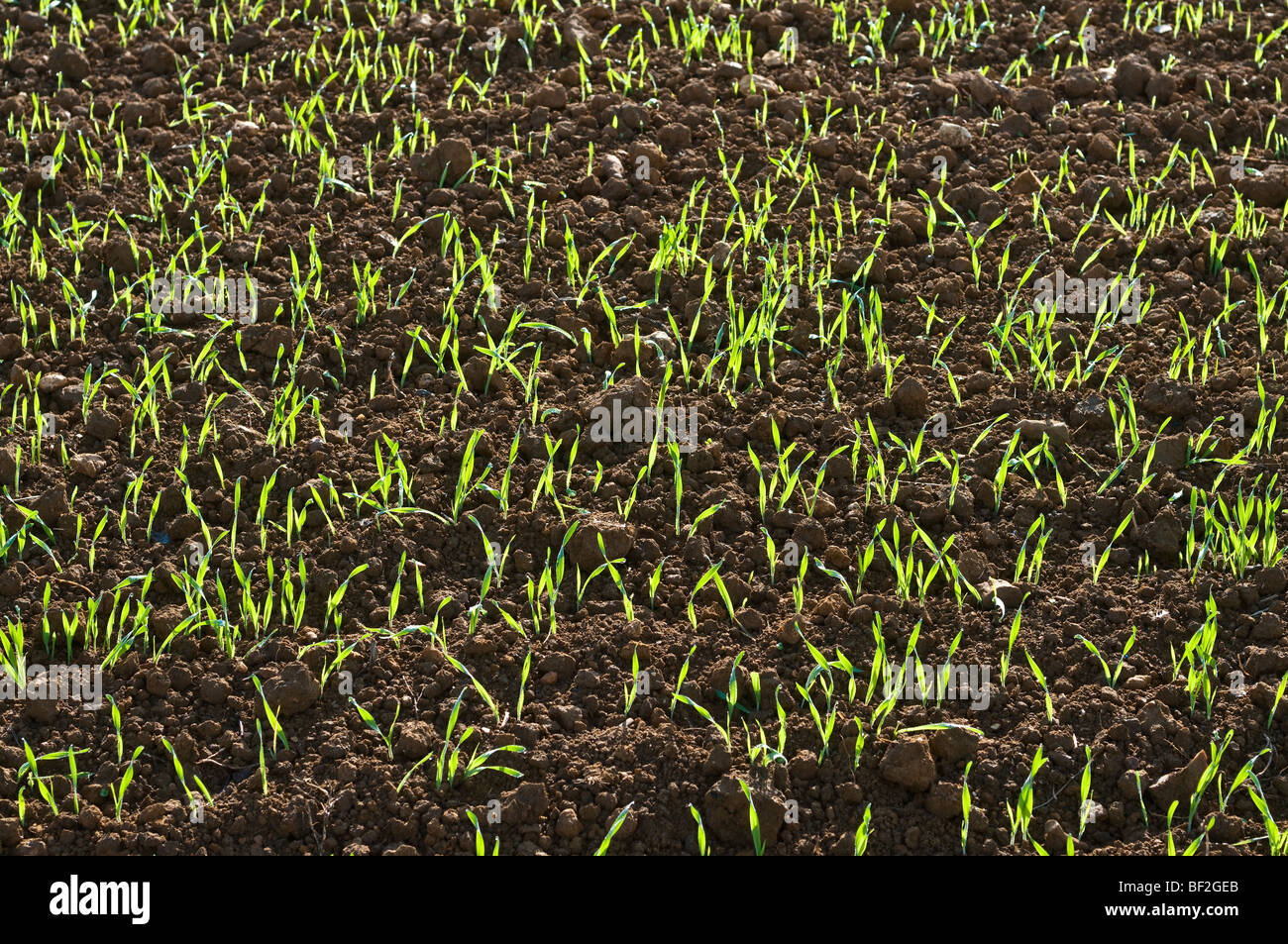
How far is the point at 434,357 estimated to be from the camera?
451 cm

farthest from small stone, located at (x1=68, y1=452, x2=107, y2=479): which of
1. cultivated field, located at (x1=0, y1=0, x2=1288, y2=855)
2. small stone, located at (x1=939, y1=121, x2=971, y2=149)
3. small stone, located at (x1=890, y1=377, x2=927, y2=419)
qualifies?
small stone, located at (x1=939, y1=121, x2=971, y2=149)

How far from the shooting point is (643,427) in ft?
14.1

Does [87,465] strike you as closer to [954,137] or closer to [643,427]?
[643,427]

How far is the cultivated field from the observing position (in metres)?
3.47

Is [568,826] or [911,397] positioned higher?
[911,397]

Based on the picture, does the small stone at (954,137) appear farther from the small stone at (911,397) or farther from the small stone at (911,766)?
the small stone at (911,766)

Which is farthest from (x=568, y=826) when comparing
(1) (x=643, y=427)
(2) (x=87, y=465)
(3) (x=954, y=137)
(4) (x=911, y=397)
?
(3) (x=954, y=137)

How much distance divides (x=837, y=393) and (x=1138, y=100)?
2.12m

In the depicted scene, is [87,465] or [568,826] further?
[87,465]

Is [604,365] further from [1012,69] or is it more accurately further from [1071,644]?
[1012,69]

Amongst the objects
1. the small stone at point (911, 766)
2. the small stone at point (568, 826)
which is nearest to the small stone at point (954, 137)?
the small stone at point (911, 766)

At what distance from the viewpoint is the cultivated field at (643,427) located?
347 centimetres

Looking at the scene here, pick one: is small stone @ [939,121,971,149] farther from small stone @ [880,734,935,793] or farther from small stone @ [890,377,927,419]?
small stone @ [880,734,935,793]

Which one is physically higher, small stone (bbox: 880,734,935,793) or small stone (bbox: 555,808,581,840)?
small stone (bbox: 880,734,935,793)
